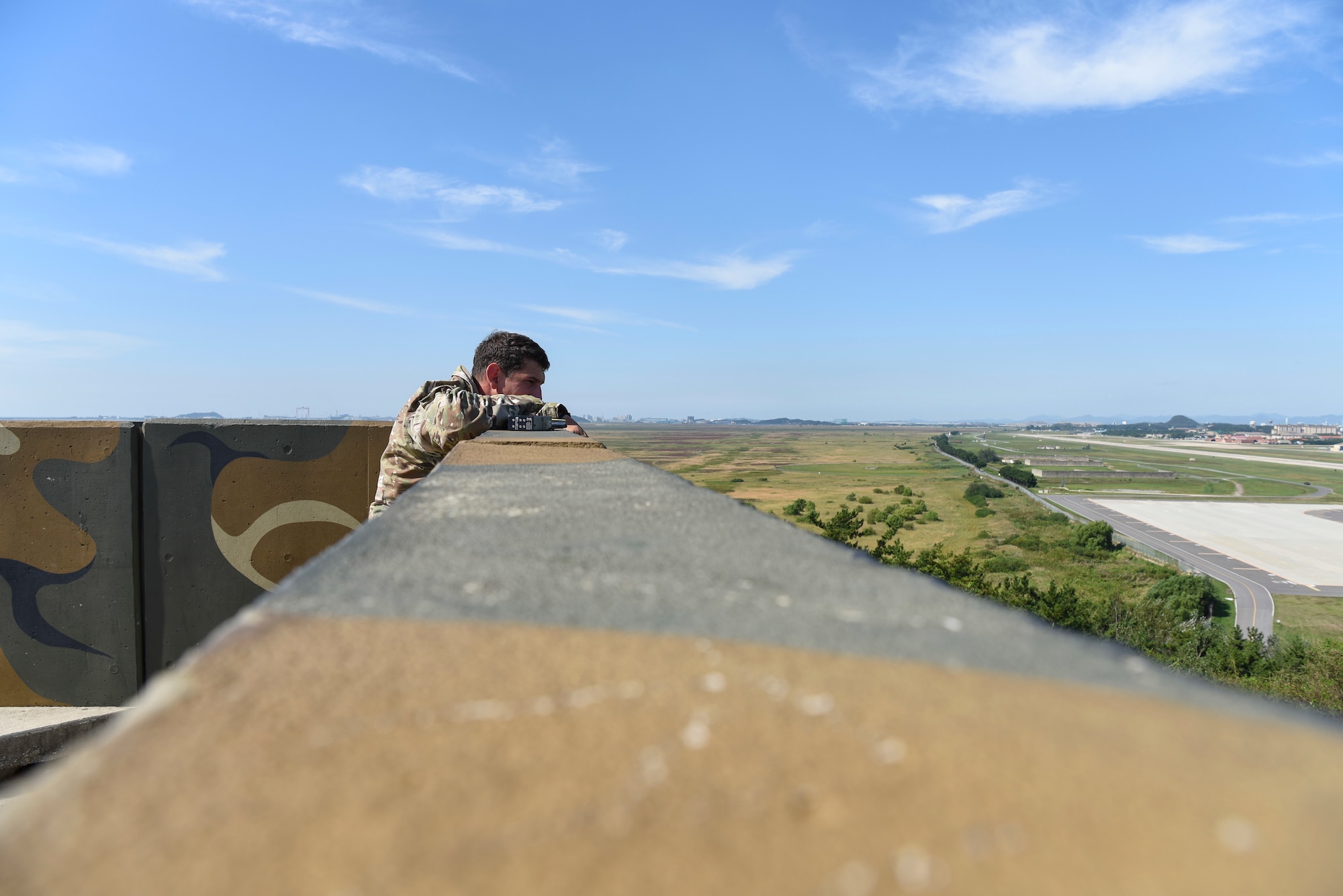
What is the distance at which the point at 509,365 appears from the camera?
16.1 feet

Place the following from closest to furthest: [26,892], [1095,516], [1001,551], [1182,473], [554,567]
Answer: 1. [26,892]
2. [554,567]
3. [1001,551]
4. [1095,516]
5. [1182,473]

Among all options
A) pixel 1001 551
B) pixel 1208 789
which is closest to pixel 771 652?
pixel 1208 789

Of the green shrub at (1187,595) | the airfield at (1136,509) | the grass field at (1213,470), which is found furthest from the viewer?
the grass field at (1213,470)

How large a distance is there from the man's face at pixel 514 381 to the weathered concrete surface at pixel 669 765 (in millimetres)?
3888

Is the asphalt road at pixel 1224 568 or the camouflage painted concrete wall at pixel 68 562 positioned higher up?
the camouflage painted concrete wall at pixel 68 562

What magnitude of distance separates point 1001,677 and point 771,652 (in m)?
0.31

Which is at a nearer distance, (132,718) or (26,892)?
(26,892)

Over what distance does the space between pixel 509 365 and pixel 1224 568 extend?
235 ft

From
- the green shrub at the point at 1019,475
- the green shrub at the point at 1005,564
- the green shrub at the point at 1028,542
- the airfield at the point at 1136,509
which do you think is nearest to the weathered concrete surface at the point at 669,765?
the airfield at the point at 1136,509

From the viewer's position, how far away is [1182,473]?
118875 millimetres

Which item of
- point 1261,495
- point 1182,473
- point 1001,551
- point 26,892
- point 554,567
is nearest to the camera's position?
point 26,892

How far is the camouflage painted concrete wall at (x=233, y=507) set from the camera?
17.6 ft

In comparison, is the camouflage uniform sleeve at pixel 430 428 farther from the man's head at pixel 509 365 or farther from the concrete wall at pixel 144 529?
the concrete wall at pixel 144 529

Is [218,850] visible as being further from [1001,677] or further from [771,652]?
[1001,677]
